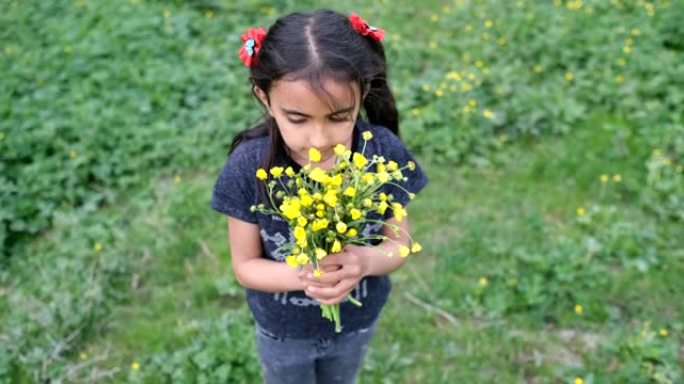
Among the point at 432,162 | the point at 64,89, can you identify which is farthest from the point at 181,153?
the point at 432,162

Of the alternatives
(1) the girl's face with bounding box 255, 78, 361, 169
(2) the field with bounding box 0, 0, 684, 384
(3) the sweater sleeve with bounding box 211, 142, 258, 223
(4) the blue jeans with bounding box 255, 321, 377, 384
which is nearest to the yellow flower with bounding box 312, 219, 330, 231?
(1) the girl's face with bounding box 255, 78, 361, 169

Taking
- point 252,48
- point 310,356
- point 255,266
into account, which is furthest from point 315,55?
point 310,356

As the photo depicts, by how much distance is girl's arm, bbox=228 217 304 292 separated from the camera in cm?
162

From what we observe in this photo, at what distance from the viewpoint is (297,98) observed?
1.43m

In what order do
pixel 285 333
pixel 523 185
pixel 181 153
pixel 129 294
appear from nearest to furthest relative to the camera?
pixel 285 333 < pixel 129 294 < pixel 523 185 < pixel 181 153

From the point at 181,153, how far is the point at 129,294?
1042mm

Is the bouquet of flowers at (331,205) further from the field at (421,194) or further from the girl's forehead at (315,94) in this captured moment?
the field at (421,194)

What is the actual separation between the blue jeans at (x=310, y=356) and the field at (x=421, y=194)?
0.69m

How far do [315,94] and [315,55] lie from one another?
0.09 m

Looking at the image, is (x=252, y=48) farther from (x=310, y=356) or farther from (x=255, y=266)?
(x=310, y=356)

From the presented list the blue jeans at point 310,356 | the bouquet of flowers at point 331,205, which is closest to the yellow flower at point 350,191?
the bouquet of flowers at point 331,205

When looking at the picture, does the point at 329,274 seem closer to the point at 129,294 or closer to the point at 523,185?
the point at 129,294

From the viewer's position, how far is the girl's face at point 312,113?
1.43 m

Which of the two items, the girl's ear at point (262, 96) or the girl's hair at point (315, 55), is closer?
the girl's hair at point (315, 55)
